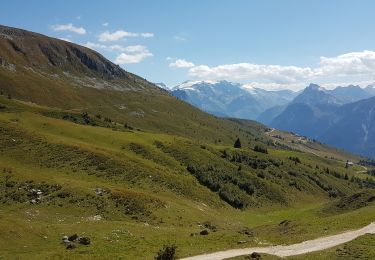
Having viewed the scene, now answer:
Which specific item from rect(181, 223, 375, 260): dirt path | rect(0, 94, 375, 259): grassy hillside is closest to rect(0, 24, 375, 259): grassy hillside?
rect(0, 94, 375, 259): grassy hillside

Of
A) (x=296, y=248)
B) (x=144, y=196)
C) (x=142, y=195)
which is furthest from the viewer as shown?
(x=142, y=195)

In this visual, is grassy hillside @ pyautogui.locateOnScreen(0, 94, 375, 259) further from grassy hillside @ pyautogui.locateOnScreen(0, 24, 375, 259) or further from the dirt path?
the dirt path

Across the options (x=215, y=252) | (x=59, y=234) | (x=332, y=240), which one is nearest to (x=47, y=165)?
(x=59, y=234)

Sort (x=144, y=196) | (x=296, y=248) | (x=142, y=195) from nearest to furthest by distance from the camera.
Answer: (x=296, y=248)
(x=144, y=196)
(x=142, y=195)

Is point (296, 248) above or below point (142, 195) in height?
above

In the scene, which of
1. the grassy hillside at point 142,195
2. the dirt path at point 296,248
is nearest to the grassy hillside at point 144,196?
the grassy hillside at point 142,195

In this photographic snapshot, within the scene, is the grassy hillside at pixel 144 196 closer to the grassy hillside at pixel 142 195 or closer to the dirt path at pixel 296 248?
the grassy hillside at pixel 142 195

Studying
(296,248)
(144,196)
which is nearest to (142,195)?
(144,196)

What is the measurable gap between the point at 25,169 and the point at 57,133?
3073cm

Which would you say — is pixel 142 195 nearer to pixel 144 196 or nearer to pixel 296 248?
pixel 144 196

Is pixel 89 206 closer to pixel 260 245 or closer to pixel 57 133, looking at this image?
pixel 260 245

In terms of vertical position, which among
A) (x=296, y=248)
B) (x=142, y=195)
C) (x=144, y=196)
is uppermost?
(x=296, y=248)

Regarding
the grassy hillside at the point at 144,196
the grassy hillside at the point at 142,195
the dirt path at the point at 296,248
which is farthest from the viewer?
the grassy hillside at the point at 142,195

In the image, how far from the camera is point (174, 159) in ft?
351
